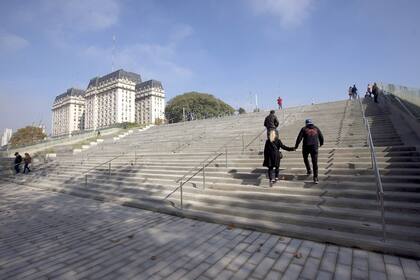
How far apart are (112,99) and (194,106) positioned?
223 feet

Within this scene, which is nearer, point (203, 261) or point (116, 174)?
point (203, 261)

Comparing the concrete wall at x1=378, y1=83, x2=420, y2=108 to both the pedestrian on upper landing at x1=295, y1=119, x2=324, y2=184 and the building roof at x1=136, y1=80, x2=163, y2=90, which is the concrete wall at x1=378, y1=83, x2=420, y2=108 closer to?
the pedestrian on upper landing at x1=295, y1=119, x2=324, y2=184

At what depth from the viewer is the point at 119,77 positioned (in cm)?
12169

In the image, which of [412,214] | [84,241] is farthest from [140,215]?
[412,214]

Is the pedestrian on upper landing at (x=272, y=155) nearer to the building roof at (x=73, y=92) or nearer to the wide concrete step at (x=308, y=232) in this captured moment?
the wide concrete step at (x=308, y=232)

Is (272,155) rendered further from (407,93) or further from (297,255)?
(407,93)

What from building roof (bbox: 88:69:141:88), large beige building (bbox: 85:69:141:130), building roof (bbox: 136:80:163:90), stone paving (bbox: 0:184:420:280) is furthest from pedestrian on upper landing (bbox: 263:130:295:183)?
building roof (bbox: 88:69:141:88)

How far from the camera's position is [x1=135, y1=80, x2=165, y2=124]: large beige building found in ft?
406

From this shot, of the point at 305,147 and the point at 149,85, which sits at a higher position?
the point at 149,85

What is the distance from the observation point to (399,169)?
6.33 m

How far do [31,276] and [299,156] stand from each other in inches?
305

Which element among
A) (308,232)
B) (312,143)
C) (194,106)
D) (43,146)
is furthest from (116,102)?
(308,232)

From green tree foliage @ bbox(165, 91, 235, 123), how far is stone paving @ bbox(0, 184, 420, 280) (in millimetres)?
64114

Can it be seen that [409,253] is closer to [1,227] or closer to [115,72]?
[1,227]
